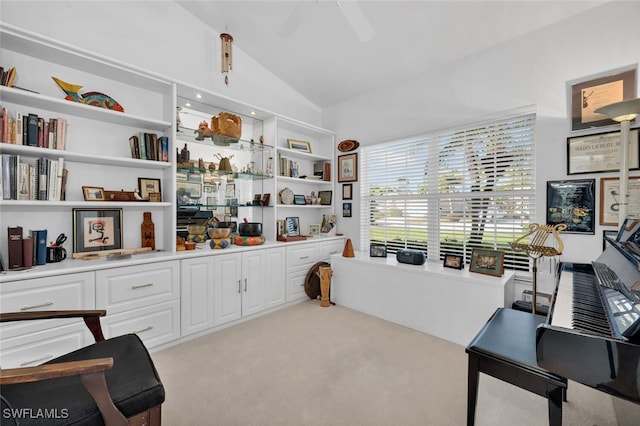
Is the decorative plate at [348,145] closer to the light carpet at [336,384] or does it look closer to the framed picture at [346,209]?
the framed picture at [346,209]

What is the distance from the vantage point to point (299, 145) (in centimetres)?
389

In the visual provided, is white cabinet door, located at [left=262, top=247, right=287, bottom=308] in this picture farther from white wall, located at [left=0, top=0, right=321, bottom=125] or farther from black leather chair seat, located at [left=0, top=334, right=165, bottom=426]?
white wall, located at [left=0, top=0, right=321, bottom=125]

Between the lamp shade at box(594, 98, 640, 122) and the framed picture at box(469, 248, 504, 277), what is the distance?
48.5 inches

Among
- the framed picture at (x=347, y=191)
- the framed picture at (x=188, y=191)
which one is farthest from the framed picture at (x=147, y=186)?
the framed picture at (x=347, y=191)

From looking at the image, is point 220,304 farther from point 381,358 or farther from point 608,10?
point 608,10

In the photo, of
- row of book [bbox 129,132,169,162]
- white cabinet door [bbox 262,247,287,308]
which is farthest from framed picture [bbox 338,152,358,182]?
row of book [bbox 129,132,169,162]

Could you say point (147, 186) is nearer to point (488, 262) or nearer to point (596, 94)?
point (488, 262)

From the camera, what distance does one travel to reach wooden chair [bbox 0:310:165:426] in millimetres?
900

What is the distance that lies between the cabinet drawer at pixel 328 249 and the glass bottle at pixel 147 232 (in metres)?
1.91

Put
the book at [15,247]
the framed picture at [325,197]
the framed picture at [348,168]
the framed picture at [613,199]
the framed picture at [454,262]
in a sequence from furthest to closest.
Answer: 1. the framed picture at [325,197]
2. the framed picture at [348,168]
3. the framed picture at [454,262]
4. the framed picture at [613,199]
5. the book at [15,247]

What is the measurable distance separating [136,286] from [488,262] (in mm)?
3008

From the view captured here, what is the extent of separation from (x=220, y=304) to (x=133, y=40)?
259cm

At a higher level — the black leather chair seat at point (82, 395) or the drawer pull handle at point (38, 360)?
the black leather chair seat at point (82, 395)

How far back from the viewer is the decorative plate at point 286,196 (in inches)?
142
